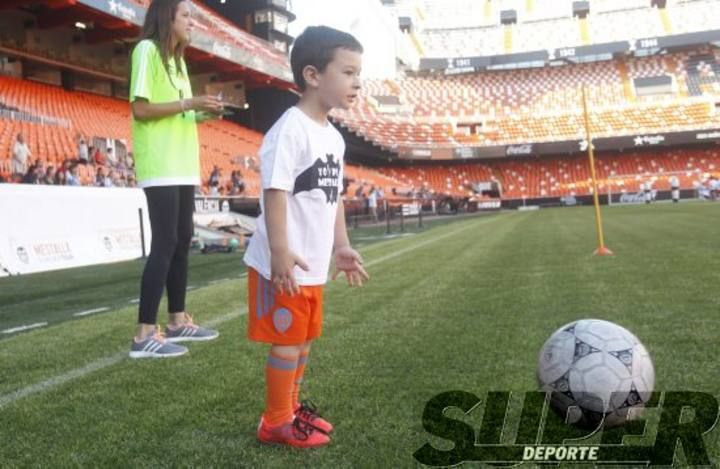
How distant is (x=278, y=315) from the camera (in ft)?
7.49

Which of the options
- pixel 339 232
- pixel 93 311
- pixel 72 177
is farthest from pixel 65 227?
pixel 339 232

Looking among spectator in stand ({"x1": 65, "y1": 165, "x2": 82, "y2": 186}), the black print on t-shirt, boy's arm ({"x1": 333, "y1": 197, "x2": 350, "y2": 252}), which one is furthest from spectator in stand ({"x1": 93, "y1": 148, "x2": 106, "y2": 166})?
the black print on t-shirt

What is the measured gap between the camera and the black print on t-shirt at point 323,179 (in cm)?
239

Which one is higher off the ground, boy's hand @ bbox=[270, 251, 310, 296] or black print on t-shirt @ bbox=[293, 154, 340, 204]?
black print on t-shirt @ bbox=[293, 154, 340, 204]

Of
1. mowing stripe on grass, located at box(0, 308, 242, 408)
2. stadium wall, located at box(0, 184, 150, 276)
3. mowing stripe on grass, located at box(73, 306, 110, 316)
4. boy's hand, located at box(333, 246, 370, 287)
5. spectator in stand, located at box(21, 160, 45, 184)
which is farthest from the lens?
spectator in stand, located at box(21, 160, 45, 184)

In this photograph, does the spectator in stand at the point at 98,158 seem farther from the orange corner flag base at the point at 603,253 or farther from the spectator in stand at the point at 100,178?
the orange corner flag base at the point at 603,253

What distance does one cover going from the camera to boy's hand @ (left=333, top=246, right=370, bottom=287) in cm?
262

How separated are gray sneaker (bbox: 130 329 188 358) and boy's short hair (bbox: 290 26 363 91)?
1.88m

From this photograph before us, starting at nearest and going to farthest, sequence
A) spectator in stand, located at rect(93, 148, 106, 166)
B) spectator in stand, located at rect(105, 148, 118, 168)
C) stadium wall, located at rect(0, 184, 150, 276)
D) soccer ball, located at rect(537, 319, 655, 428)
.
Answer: soccer ball, located at rect(537, 319, 655, 428) → stadium wall, located at rect(0, 184, 150, 276) → spectator in stand, located at rect(93, 148, 106, 166) → spectator in stand, located at rect(105, 148, 118, 168)

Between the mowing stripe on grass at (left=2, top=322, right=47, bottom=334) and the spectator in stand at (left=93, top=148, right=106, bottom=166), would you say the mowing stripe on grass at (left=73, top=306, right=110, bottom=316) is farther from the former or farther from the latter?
the spectator in stand at (left=93, top=148, right=106, bottom=166)

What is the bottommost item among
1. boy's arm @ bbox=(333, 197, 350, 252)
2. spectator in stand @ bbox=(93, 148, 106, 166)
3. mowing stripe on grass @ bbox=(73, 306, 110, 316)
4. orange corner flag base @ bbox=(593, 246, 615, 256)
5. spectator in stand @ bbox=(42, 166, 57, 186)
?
mowing stripe on grass @ bbox=(73, 306, 110, 316)

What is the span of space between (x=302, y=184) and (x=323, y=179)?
0.09 metres

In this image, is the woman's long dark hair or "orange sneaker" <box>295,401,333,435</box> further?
the woman's long dark hair

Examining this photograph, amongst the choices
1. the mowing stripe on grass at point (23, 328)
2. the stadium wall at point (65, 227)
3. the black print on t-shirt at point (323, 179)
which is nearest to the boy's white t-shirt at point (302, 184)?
the black print on t-shirt at point (323, 179)
